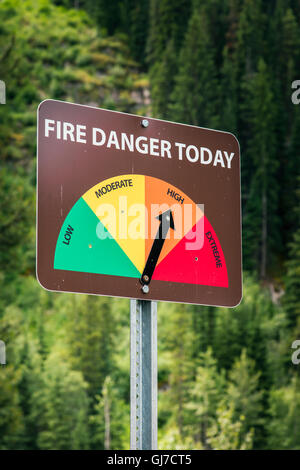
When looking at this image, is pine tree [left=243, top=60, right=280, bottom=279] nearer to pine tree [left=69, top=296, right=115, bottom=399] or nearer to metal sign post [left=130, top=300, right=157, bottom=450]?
pine tree [left=69, top=296, right=115, bottom=399]

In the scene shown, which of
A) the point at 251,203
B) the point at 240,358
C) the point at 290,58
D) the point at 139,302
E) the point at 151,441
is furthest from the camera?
the point at 290,58

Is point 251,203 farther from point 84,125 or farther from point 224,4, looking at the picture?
point 84,125

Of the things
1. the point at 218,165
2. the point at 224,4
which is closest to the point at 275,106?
the point at 224,4

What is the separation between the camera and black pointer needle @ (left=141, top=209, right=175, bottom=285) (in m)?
4.07

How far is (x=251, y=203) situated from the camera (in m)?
77.4

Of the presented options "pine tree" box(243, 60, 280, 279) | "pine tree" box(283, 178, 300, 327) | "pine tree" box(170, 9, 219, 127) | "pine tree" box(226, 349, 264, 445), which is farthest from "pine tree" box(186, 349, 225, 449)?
"pine tree" box(170, 9, 219, 127)

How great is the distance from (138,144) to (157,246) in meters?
0.42

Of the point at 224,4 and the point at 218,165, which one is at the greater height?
the point at 224,4

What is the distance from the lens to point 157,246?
4.07m

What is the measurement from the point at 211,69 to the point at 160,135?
3108 inches

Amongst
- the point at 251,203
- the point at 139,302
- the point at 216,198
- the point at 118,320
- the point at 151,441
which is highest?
the point at 251,203

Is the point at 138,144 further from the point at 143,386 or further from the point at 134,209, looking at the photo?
the point at 143,386

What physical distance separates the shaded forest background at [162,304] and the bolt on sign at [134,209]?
40.6m

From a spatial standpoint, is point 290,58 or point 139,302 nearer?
point 139,302
